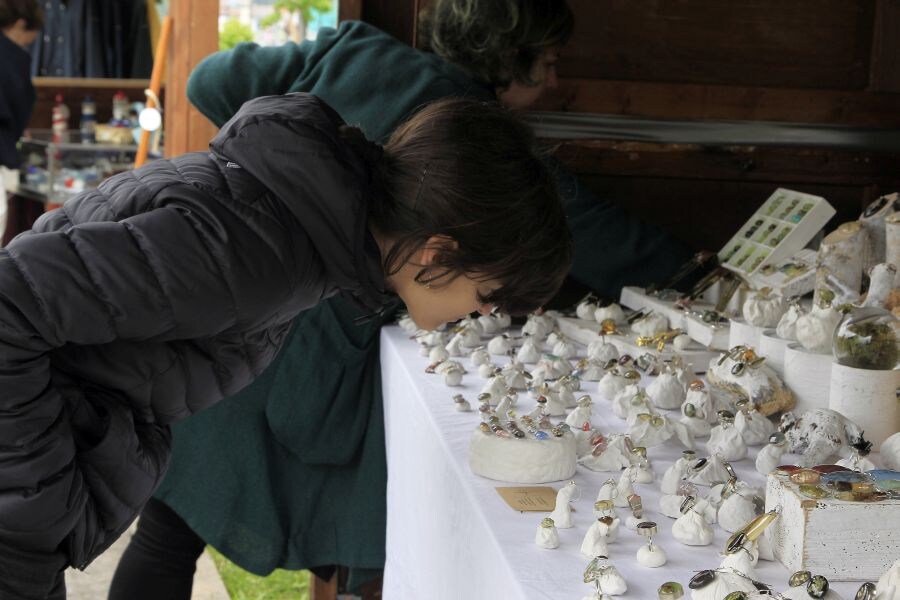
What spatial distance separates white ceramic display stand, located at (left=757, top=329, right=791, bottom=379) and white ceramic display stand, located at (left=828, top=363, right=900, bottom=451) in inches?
7.0

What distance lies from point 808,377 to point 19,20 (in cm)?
385

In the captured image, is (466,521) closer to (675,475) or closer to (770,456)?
(675,475)

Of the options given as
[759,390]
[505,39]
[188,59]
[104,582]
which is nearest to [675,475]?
[759,390]

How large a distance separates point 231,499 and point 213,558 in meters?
1.30

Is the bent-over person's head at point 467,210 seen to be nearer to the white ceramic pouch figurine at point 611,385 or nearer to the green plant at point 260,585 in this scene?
the white ceramic pouch figurine at point 611,385

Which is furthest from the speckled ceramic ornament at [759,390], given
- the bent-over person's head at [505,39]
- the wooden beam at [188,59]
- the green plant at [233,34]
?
the green plant at [233,34]

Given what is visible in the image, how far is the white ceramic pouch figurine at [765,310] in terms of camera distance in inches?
62.3

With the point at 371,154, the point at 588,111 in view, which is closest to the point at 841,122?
the point at 588,111

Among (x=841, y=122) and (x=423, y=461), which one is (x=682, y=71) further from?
(x=423, y=461)

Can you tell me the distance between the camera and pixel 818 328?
1381 mm

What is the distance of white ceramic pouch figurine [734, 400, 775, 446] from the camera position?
4.31ft

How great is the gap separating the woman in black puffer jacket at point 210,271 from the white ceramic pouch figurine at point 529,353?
1.85 ft

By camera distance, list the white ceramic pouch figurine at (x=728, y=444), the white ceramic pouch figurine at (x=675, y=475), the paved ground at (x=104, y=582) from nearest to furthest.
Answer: the white ceramic pouch figurine at (x=675, y=475) < the white ceramic pouch figurine at (x=728, y=444) < the paved ground at (x=104, y=582)

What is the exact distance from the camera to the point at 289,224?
1.10 metres
